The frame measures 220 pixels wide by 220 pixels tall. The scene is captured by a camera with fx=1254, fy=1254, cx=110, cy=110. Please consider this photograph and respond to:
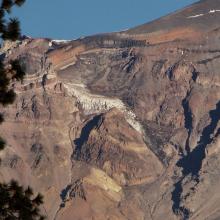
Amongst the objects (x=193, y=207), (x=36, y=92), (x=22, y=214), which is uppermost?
(x=22, y=214)

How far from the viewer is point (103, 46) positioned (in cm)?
16962

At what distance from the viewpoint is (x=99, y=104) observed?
505 feet

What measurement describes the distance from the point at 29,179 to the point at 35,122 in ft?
49.2

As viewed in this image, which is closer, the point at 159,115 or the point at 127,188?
the point at 127,188

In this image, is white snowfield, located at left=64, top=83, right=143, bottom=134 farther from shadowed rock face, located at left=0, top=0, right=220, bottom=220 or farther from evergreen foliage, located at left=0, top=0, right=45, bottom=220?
evergreen foliage, located at left=0, top=0, right=45, bottom=220

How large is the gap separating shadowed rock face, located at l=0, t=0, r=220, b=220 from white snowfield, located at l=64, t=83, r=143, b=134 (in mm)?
124

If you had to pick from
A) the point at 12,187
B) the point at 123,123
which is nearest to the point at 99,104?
the point at 123,123

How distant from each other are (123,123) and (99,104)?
6.62m

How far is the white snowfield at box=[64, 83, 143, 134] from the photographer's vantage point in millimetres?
153250

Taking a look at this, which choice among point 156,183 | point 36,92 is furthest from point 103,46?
point 156,183

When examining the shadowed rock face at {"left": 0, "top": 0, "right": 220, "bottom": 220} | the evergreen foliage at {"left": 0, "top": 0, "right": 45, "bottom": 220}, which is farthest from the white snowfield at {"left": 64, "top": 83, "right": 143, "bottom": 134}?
the evergreen foliage at {"left": 0, "top": 0, "right": 45, "bottom": 220}

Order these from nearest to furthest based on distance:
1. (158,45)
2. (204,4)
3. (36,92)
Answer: (36,92) < (158,45) < (204,4)

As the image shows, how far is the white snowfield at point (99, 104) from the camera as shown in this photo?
503 feet

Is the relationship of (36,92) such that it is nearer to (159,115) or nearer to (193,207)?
(159,115)
